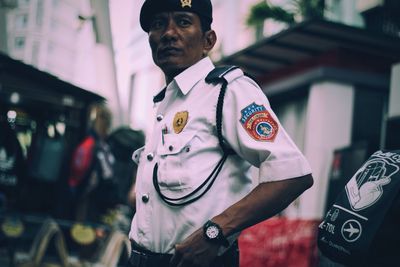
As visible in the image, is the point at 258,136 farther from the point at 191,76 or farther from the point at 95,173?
the point at 95,173

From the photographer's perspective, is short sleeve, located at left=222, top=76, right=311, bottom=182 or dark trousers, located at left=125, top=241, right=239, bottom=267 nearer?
short sleeve, located at left=222, top=76, right=311, bottom=182

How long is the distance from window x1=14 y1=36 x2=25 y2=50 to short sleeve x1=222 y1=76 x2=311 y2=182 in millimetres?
6330

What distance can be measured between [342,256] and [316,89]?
26.8 feet

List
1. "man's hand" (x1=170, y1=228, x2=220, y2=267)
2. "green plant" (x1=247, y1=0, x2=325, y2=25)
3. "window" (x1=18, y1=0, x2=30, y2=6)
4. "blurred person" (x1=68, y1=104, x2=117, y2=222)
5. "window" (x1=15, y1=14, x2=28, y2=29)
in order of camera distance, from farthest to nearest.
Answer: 1. "green plant" (x1=247, y1=0, x2=325, y2=25)
2. "window" (x1=18, y1=0, x2=30, y2=6)
3. "window" (x1=15, y1=14, x2=28, y2=29)
4. "blurred person" (x1=68, y1=104, x2=117, y2=222)
5. "man's hand" (x1=170, y1=228, x2=220, y2=267)

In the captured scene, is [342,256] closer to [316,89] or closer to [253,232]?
[253,232]

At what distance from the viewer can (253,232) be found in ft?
19.8

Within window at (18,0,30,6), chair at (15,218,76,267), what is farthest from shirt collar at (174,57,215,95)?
window at (18,0,30,6)

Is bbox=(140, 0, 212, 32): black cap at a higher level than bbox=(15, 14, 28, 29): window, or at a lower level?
lower

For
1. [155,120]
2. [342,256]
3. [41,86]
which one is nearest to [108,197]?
[41,86]

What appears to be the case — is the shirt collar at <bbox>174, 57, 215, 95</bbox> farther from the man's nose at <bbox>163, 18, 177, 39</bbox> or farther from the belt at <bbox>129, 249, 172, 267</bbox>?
the belt at <bbox>129, 249, 172, 267</bbox>

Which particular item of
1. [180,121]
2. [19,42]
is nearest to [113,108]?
[19,42]

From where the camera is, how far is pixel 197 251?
5.46ft

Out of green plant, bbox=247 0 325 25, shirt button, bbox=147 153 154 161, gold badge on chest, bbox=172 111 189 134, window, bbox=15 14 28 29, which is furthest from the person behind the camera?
green plant, bbox=247 0 325 25

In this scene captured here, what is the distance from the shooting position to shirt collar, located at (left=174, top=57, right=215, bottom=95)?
2.03 metres
